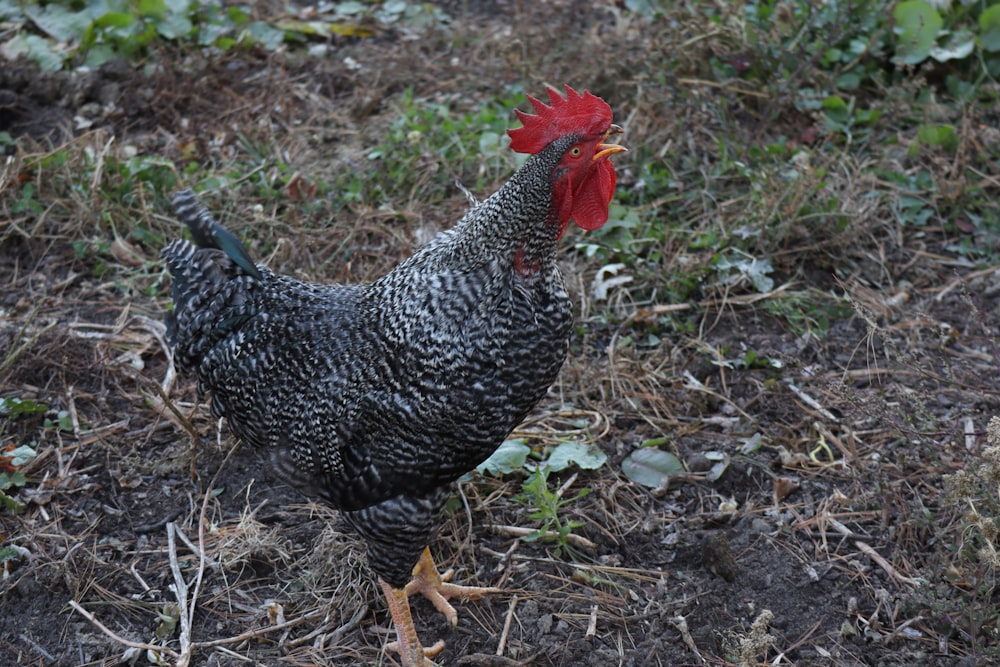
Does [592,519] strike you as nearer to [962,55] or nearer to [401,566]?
[401,566]

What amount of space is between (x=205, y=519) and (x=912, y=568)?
10.3ft

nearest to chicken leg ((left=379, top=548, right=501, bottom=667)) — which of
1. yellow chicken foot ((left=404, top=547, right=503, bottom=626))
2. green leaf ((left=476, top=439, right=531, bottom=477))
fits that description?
yellow chicken foot ((left=404, top=547, right=503, bottom=626))

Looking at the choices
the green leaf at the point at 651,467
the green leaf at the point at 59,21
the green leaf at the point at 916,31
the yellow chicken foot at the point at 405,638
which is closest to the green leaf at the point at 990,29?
the green leaf at the point at 916,31

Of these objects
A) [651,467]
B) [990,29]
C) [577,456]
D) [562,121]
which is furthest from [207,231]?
[990,29]

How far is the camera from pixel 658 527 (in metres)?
4.21

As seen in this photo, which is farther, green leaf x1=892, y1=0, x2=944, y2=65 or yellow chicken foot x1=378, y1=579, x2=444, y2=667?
green leaf x1=892, y1=0, x2=944, y2=65

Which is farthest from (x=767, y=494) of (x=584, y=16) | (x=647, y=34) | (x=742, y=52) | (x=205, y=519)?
(x=584, y=16)

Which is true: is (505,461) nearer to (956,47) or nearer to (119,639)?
(119,639)

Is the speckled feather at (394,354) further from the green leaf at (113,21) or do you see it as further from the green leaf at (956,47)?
the green leaf at (956,47)

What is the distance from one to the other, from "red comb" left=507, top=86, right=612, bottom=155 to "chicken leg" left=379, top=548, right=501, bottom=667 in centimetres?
182

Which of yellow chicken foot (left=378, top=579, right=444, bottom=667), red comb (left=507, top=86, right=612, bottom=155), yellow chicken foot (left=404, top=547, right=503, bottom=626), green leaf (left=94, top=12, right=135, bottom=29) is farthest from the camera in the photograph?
green leaf (left=94, top=12, right=135, bottom=29)

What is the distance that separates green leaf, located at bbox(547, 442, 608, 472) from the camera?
439 centimetres

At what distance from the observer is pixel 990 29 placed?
Answer: 20.7 ft

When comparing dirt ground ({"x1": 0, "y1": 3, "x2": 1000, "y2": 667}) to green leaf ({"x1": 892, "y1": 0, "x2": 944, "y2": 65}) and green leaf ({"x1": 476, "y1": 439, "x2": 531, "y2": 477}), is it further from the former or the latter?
green leaf ({"x1": 892, "y1": 0, "x2": 944, "y2": 65})
